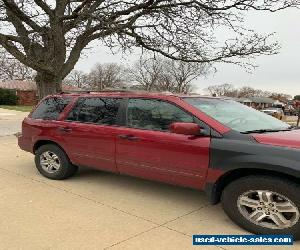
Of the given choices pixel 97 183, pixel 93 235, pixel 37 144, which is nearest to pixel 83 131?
pixel 97 183

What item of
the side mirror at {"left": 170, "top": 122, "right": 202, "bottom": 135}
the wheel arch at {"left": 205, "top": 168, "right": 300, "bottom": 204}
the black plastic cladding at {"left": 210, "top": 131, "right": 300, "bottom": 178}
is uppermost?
the side mirror at {"left": 170, "top": 122, "right": 202, "bottom": 135}

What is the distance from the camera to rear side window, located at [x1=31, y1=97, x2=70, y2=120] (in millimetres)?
5821

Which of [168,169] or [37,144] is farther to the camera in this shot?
[37,144]

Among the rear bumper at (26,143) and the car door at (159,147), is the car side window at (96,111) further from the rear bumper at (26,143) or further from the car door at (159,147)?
the rear bumper at (26,143)

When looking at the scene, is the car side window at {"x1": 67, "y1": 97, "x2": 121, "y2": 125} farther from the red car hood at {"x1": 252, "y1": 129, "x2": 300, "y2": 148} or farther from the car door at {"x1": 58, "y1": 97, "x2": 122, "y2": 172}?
the red car hood at {"x1": 252, "y1": 129, "x2": 300, "y2": 148}

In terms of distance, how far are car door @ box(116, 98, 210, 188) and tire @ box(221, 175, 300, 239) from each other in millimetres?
433

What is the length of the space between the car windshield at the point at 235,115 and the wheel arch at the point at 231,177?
49 centimetres

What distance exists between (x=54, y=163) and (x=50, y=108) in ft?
3.13

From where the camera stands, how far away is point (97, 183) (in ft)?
18.3

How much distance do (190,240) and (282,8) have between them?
9.96 meters

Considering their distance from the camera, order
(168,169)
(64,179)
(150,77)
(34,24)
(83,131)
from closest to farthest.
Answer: (168,169)
(83,131)
(64,179)
(34,24)
(150,77)

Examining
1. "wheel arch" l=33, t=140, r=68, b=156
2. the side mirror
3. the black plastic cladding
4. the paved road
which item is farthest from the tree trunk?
the black plastic cladding

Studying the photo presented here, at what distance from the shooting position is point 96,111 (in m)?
5.30

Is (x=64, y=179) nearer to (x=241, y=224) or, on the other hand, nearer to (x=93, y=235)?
(x=93, y=235)
